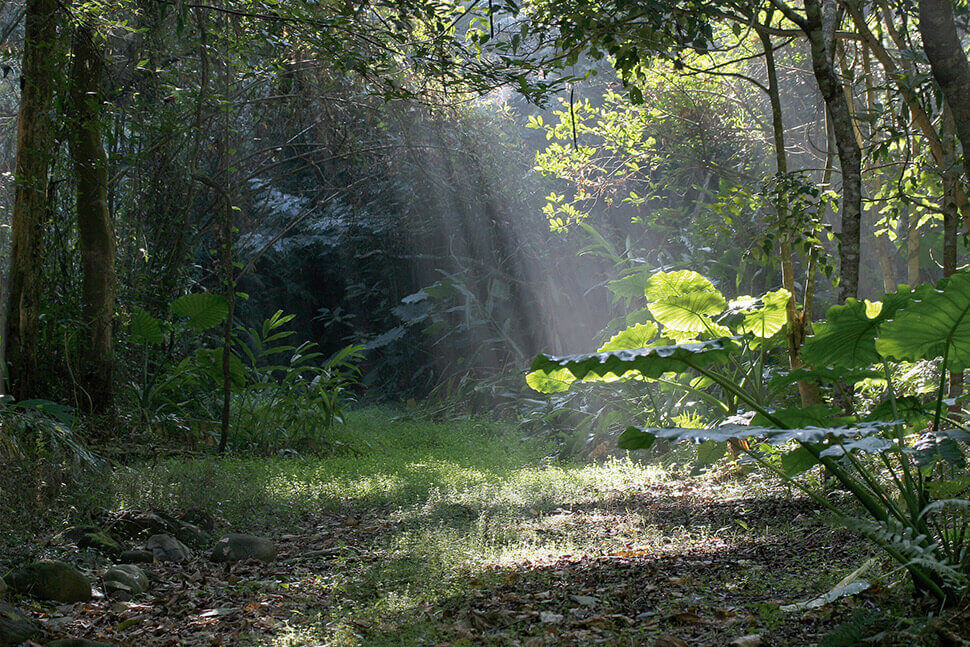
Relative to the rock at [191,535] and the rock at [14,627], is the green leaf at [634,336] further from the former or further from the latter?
the rock at [14,627]

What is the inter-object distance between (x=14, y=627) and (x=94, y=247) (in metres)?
3.54

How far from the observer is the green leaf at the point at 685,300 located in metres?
3.67

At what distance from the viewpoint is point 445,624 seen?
2.04 meters

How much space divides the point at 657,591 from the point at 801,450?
64 cm

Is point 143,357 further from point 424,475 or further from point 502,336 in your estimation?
point 502,336

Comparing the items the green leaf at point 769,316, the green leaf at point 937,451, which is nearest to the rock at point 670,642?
the green leaf at point 937,451

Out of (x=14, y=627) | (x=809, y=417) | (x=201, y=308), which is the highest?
(x=201, y=308)

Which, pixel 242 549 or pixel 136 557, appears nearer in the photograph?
pixel 136 557

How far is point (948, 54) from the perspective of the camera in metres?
2.24

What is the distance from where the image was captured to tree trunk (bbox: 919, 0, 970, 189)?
7.28ft

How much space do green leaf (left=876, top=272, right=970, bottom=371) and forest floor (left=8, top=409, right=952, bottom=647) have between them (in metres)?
0.64

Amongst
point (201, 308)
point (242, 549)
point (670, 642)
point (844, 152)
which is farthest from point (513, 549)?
point (201, 308)

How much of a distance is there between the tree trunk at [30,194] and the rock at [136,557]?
2098 mm

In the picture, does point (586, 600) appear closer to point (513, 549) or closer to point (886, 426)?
point (513, 549)
